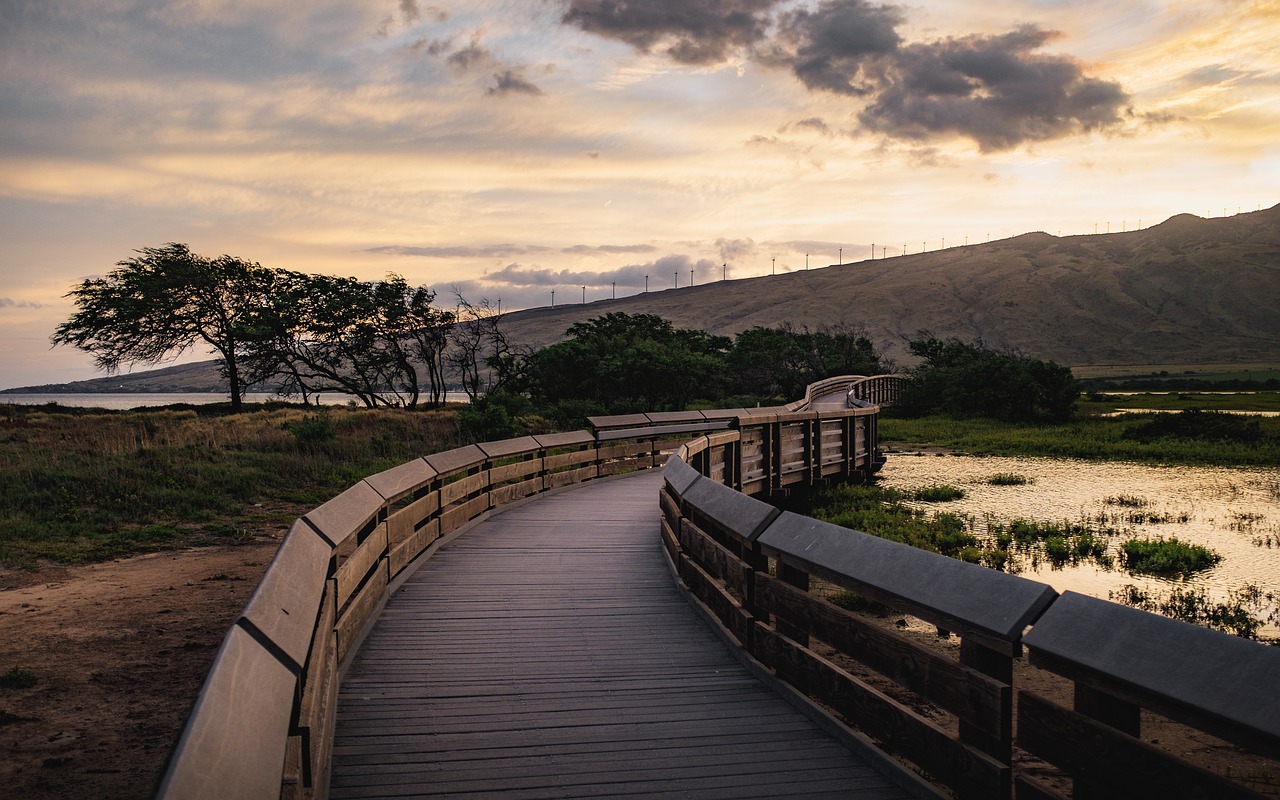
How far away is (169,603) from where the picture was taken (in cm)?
962

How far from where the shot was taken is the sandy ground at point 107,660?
5445 mm

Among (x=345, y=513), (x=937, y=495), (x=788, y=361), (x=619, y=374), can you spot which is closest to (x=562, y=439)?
(x=937, y=495)

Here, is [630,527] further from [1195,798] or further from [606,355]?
[606,355]

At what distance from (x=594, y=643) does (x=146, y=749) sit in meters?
2.94

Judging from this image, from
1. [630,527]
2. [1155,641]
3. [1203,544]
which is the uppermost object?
[1155,641]

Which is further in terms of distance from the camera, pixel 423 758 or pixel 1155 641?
pixel 423 758

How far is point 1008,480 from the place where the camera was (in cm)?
2078

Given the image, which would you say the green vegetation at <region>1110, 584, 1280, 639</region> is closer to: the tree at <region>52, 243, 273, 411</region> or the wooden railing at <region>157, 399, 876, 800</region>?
the wooden railing at <region>157, 399, 876, 800</region>

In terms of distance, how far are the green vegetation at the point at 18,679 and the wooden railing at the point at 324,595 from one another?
93.5 inches

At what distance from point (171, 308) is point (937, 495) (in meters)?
39.7

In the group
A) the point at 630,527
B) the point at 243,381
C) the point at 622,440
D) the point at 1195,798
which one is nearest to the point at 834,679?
the point at 1195,798

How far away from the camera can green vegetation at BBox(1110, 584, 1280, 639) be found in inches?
356

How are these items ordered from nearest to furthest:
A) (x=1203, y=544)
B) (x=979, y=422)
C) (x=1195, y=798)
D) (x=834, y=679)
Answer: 1. (x=1195, y=798)
2. (x=834, y=679)
3. (x=1203, y=544)
4. (x=979, y=422)

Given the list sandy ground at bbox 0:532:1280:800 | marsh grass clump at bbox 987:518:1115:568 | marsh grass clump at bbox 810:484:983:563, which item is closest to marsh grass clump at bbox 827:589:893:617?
sandy ground at bbox 0:532:1280:800
